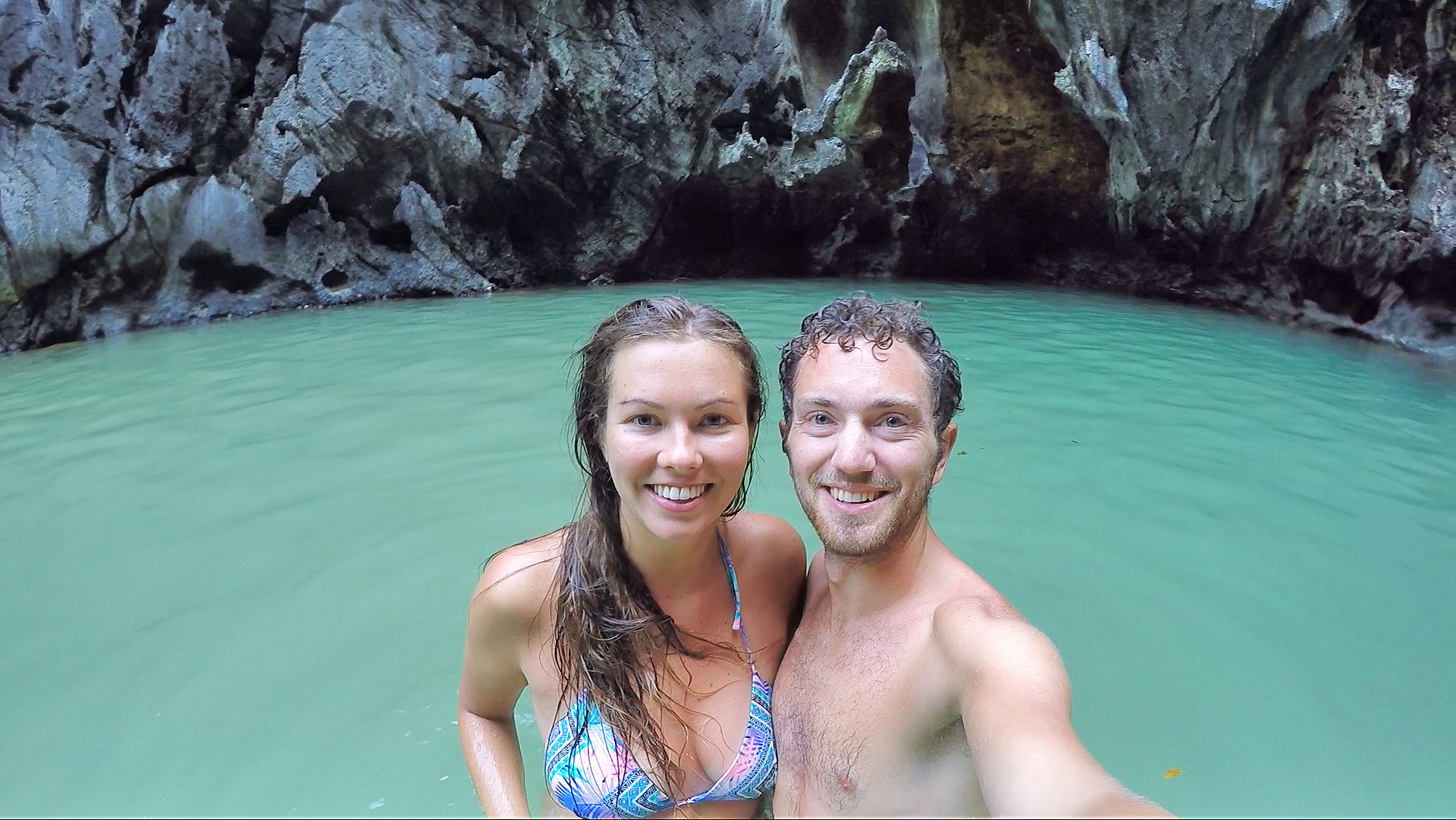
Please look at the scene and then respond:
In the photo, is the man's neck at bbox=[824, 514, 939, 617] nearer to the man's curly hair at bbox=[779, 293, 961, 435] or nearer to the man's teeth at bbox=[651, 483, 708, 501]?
the man's curly hair at bbox=[779, 293, 961, 435]

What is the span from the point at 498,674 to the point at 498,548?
5.78 feet

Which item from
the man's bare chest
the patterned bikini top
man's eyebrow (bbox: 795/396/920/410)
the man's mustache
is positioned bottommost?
the patterned bikini top

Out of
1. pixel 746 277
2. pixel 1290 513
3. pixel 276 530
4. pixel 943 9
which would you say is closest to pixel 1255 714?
pixel 1290 513

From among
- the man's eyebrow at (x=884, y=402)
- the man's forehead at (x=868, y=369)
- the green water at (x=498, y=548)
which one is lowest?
the green water at (x=498, y=548)

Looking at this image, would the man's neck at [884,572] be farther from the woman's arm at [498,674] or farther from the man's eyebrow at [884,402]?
the woman's arm at [498,674]

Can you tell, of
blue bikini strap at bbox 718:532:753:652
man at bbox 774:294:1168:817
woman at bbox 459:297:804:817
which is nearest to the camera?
man at bbox 774:294:1168:817

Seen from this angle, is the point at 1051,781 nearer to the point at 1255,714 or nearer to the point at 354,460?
the point at 1255,714

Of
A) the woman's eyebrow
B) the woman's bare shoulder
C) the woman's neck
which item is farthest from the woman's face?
the woman's bare shoulder

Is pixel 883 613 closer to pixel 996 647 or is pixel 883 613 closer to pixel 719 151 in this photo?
pixel 996 647

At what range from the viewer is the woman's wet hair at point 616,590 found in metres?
1.86

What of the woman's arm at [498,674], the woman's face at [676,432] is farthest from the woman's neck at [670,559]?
the woman's arm at [498,674]

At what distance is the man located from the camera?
5.50 feet

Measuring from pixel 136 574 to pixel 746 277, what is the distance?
1048 centimetres

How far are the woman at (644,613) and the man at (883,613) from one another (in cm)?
13
